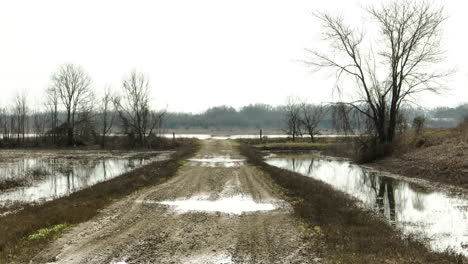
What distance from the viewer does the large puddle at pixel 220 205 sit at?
12.8m

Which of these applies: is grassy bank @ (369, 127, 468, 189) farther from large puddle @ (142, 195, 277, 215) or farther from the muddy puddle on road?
large puddle @ (142, 195, 277, 215)

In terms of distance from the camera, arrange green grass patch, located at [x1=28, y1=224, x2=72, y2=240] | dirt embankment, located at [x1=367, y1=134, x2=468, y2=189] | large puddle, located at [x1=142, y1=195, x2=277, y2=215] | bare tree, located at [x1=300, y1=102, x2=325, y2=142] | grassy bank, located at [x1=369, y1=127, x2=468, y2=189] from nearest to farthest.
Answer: green grass patch, located at [x1=28, y1=224, x2=72, y2=240], large puddle, located at [x1=142, y1=195, x2=277, y2=215], dirt embankment, located at [x1=367, y1=134, x2=468, y2=189], grassy bank, located at [x1=369, y1=127, x2=468, y2=189], bare tree, located at [x1=300, y1=102, x2=325, y2=142]

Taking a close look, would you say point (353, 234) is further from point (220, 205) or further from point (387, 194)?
point (387, 194)

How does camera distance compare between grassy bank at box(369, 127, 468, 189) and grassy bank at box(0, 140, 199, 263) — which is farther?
grassy bank at box(369, 127, 468, 189)

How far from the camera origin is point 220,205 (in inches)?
538

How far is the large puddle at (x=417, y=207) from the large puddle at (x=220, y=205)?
4372mm

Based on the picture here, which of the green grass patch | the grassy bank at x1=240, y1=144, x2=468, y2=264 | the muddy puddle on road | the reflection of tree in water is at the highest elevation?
the muddy puddle on road

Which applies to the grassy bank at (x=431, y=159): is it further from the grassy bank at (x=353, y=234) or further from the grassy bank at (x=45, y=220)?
the grassy bank at (x=45, y=220)

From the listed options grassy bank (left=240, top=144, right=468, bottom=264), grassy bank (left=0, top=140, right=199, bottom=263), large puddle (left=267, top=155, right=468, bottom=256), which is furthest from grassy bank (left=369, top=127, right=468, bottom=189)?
grassy bank (left=0, top=140, right=199, bottom=263)

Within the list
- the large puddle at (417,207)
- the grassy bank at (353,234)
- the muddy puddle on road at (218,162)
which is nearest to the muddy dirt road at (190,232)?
the grassy bank at (353,234)

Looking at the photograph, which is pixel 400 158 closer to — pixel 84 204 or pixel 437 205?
pixel 437 205

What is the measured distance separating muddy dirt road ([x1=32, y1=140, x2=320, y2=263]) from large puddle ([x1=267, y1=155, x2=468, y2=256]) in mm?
3468

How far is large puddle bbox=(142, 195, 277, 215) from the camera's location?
12.8 meters

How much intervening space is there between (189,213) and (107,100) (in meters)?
69.6
